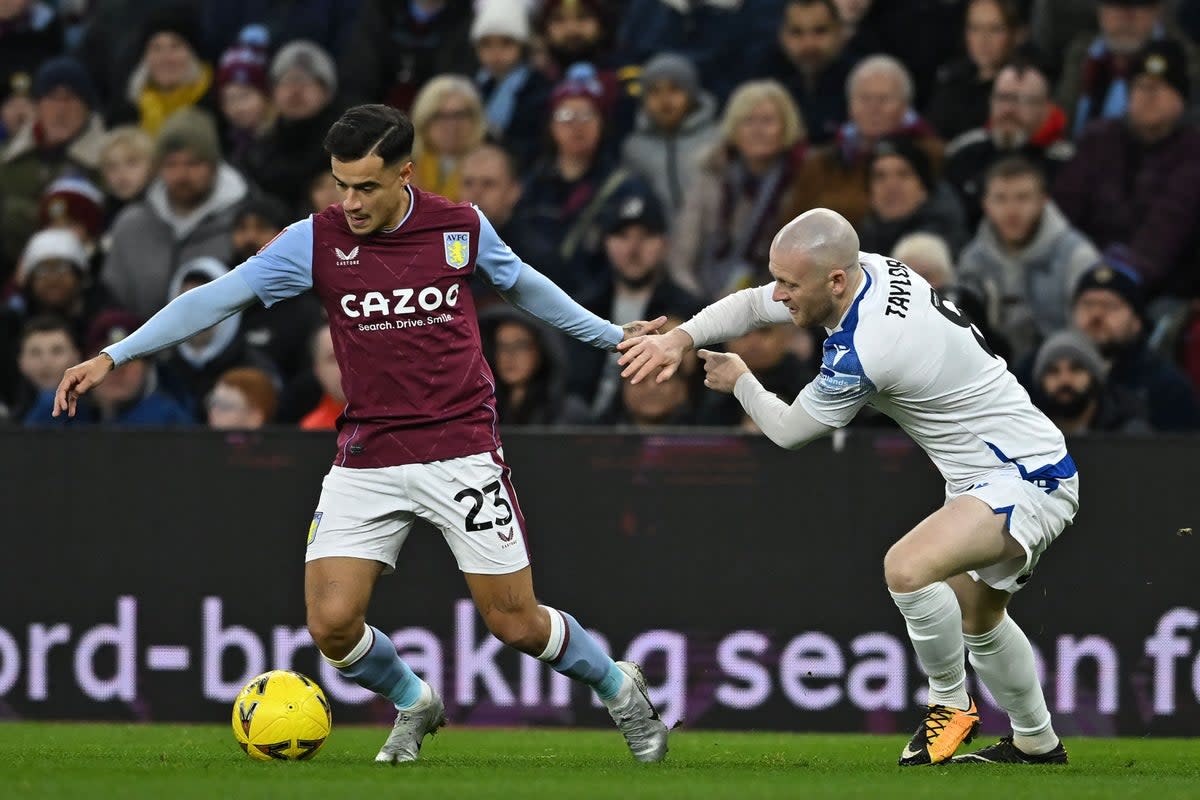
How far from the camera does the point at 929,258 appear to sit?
1156 cm

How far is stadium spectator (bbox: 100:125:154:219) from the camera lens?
14.2 metres

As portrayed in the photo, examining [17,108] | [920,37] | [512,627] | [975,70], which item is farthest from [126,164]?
[512,627]

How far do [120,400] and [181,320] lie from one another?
4890mm

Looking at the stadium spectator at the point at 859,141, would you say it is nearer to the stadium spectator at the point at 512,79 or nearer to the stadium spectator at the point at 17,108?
the stadium spectator at the point at 512,79

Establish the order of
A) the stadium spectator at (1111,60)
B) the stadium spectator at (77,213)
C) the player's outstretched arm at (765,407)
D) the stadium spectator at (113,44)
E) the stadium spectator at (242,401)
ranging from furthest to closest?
the stadium spectator at (113,44)
the stadium spectator at (77,213)
the stadium spectator at (1111,60)
the stadium spectator at (242,401)
the player's outstretched arm at (765,407)

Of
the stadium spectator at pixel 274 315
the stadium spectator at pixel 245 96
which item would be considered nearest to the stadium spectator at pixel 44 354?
the stadium spectator at pixel 274 315

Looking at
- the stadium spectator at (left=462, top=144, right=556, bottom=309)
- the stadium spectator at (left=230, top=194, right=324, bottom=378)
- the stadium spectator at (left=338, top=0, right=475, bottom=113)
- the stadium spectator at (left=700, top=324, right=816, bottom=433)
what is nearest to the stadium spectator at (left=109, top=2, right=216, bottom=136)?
the stadium spectator at (left=338, top=0, right=475, bottom=113)

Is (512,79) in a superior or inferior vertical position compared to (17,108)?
superior

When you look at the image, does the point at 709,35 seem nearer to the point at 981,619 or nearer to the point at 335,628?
the point at 981,619

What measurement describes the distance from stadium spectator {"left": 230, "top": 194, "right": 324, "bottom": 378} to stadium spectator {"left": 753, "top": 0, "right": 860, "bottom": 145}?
11.1ft

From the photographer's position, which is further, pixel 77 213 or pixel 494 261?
A: pixel 77 213

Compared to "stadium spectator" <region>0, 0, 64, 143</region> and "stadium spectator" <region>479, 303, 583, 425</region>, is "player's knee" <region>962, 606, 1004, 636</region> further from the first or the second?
"stadium spectator" <region>0, 0, 64, 143</region>

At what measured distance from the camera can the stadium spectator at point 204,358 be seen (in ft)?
41.1

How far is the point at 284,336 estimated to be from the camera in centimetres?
1277
